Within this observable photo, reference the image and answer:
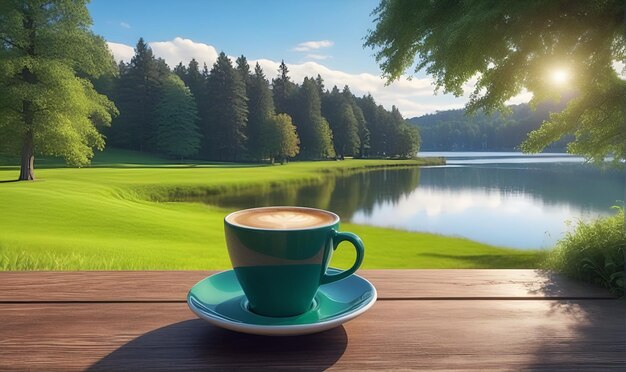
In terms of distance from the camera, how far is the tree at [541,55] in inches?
159

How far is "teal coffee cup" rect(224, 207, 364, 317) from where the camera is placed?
2.98 ft

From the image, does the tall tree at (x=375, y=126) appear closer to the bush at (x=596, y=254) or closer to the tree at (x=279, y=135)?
the tree at (x=279, y=135)

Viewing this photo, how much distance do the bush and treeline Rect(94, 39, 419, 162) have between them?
37.5 metres

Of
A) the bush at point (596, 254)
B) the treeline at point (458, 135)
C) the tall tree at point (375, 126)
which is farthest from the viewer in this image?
the treeline at point (458, 135)

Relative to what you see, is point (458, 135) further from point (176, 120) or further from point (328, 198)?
point (328, 198)

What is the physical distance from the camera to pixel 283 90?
46.0 m

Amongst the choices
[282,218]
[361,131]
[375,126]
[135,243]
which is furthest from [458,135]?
[282,218]

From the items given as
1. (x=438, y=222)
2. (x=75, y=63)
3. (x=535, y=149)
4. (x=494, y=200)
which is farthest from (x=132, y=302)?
(x=494, y=200)

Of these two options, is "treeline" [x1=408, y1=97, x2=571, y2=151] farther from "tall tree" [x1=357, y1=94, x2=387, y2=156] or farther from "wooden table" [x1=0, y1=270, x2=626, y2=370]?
"wooden table" [x1=0, y1=270, x2=626, y2=370]

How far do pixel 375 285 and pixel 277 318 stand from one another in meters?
0.51

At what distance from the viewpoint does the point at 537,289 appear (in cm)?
136

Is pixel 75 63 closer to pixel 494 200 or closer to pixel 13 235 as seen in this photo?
pixel 13 235

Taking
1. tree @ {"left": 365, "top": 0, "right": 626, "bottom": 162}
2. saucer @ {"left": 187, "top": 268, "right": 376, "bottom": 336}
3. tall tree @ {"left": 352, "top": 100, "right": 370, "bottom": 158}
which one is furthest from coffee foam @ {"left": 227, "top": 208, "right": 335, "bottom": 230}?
tall tree @ {"left": 352, "top": 100, "right": 370, "bottom": 158}

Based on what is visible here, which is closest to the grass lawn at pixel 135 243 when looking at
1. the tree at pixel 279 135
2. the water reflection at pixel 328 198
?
the water reflection at pixel 328 198
